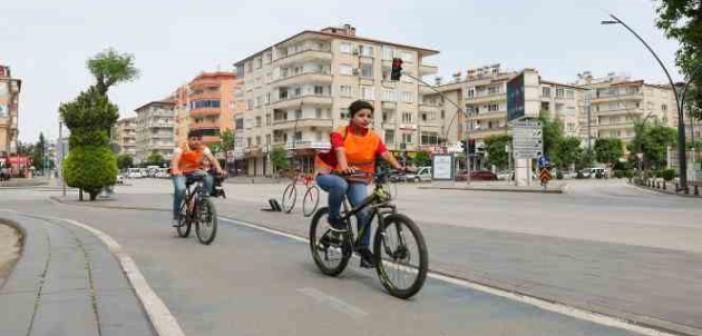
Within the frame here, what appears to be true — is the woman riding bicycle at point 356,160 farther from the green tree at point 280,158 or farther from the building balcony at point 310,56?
the building balcony at point 310,56

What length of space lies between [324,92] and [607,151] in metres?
49.9

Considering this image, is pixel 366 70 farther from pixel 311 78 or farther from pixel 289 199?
pixel 289 199

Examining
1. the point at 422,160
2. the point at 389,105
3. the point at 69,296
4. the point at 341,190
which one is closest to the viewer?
the point at 69,296

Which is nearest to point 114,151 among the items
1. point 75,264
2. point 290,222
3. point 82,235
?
point 290,222

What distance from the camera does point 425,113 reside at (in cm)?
9044

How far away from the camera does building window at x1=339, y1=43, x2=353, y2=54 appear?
8271 centimetres

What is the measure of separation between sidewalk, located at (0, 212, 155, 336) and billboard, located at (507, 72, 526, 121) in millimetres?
38525

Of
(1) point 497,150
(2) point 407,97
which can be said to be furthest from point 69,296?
(1) point 497,150

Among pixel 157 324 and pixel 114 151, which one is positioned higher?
pixel 114 151

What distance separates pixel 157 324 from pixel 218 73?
117 meters

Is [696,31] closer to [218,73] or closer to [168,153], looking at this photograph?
[218,73]

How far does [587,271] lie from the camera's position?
23.3ft

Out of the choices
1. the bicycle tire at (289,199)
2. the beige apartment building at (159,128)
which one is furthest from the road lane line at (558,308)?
the beige apartment building at (159,128)

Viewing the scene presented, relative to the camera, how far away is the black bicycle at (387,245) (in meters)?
5.49
